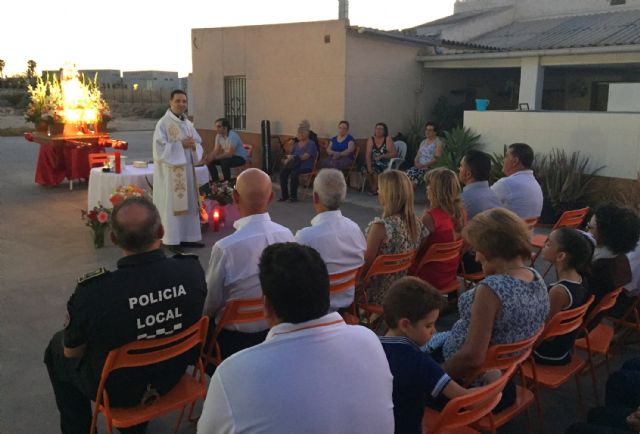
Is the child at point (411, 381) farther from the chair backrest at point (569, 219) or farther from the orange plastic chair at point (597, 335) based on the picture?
the chair backrest at point (569, 219)

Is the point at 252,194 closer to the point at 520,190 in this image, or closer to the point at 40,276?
the point at 520,190

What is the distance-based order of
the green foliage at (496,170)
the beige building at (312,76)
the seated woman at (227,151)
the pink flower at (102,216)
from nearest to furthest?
the pink flower at (102,216) < the green foliage at (496,170) < the seated woman at (227,151) < the beige building at (312,76)

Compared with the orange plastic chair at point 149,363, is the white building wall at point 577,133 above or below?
above

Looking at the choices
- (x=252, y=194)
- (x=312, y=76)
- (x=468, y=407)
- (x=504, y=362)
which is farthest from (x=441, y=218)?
(x=312, y=76)

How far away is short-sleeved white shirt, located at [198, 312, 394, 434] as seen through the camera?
4.78ft

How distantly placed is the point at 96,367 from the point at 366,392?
1481 millimetres

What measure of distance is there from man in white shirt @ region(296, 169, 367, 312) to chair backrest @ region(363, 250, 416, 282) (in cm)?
14

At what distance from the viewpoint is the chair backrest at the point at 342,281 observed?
3.45 meters

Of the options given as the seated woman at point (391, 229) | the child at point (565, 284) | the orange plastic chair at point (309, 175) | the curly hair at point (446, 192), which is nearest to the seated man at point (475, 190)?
the curly hair at point (446, 192)

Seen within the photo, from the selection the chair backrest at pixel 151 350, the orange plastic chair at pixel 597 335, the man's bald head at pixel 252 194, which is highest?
the man's bald head at pixel 252 194

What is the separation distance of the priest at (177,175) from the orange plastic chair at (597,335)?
4.71m

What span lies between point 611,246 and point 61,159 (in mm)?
10172

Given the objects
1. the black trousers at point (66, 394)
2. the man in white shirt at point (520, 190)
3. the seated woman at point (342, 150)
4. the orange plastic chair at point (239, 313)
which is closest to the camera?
the black trousers at point (66, 394)

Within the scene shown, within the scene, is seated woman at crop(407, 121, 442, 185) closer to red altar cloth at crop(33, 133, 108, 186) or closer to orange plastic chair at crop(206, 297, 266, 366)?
red altar cloth at crop(33, 133, 108, 186)
